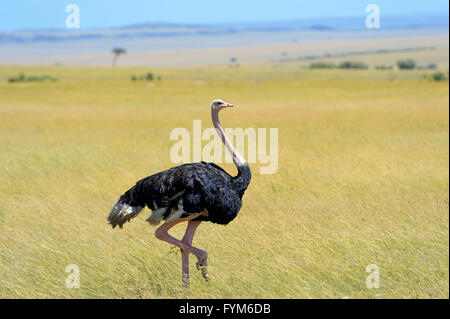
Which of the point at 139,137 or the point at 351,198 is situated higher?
the point at 139,137

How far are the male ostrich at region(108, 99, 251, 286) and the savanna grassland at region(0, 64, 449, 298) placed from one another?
19.5 inches

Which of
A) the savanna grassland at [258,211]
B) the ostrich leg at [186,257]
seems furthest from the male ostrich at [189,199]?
the savanna grassland at [258,211]

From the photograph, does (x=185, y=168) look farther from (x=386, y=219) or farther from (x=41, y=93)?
(x=41, y=93)

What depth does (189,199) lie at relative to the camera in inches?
242

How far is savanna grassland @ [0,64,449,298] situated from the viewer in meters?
6.55

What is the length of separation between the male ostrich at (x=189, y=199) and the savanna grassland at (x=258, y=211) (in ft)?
1.63

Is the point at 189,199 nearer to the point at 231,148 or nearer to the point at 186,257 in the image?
the point at 186,257

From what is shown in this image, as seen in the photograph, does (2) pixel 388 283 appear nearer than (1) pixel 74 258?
Yes

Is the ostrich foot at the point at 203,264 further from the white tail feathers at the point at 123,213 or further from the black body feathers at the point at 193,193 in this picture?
the white tail feathers at the point at 123,213

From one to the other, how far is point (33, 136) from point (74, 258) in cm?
1512

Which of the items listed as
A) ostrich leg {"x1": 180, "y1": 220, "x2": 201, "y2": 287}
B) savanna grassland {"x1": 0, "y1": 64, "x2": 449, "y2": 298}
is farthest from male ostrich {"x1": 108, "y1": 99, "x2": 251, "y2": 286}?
savanna grassland {"x1": 0, "y1": 64, "x2": 449, "y2": 298}

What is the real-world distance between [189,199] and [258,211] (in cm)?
421

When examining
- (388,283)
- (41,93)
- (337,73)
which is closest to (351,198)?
(388,283)
